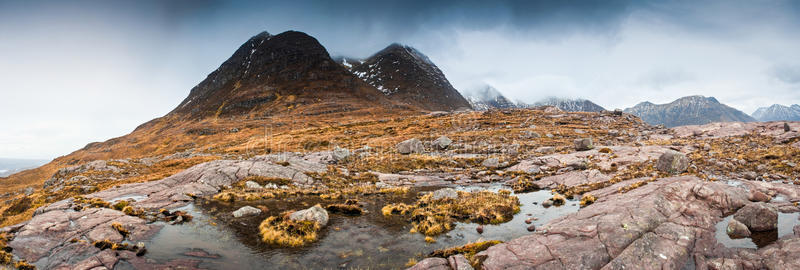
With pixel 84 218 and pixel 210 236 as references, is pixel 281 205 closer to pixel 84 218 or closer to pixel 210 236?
pixel 210 236

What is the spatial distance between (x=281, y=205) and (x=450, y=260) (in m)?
18.9

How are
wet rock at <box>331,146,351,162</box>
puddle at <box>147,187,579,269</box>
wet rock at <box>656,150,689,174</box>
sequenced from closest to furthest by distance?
puddle at <box>147,187,579,269</box> → wet rock at <box>656,150,689,174</box> → wet rock at <box>331,146,351,162</box>

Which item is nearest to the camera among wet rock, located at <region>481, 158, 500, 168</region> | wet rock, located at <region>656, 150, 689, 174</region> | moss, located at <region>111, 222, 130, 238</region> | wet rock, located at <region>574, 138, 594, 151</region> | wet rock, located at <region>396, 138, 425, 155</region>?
moss, located at <region>111, 222, 130, 238</region>

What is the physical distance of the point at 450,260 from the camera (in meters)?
14.0

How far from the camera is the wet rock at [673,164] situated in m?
29.4

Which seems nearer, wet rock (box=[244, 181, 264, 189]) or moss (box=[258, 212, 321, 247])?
moss (box=[258, 212, 321, 247])

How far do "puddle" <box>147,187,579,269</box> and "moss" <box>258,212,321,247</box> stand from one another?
1.90 ft

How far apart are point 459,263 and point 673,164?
30204 mm

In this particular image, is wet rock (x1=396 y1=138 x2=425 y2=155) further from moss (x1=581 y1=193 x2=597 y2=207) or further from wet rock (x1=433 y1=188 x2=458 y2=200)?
moss (x1=581 y1=193 x2=597 y2=207)

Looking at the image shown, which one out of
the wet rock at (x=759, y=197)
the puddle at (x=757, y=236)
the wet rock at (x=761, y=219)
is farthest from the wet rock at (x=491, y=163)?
the wet rock at (x=761, y=219)

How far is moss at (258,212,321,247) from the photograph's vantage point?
59.8 ft

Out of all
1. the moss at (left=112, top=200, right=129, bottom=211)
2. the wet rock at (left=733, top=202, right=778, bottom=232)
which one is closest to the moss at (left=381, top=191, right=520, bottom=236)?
the wet rock at (left=733, top=202, right=778, bottom=232)

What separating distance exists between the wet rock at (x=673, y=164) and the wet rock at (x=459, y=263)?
29179 millimetres

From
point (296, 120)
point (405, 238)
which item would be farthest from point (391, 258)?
point (296, 120)
